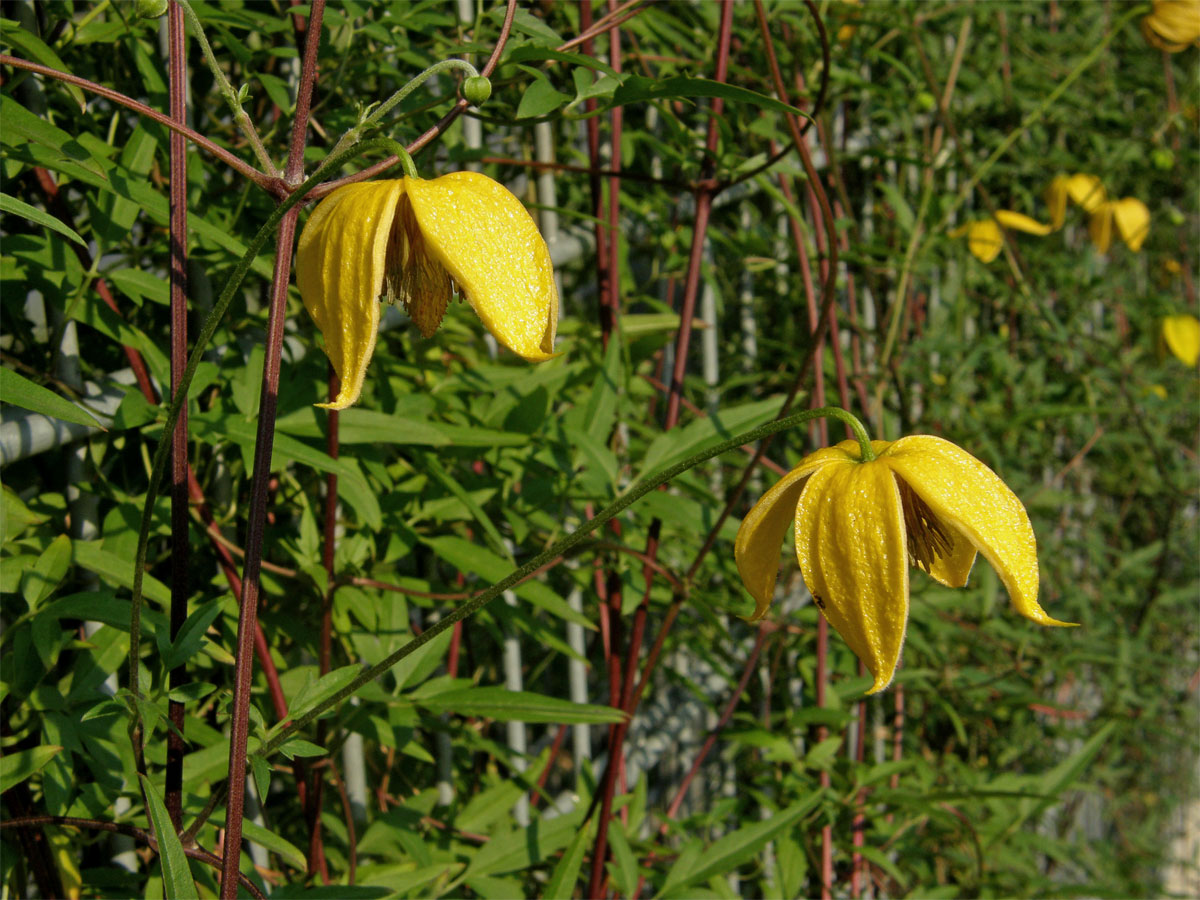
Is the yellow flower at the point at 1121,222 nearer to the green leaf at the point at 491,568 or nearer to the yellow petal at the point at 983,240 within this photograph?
the yellow petal at the point at 983,240

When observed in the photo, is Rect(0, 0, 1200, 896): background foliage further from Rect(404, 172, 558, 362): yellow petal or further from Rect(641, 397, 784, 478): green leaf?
Rect(404, 172, 558, 362): yellow petal

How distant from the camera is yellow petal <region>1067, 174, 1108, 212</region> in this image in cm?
239

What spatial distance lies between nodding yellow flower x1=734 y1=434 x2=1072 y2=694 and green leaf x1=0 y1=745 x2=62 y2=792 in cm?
51

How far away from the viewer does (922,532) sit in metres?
0.64

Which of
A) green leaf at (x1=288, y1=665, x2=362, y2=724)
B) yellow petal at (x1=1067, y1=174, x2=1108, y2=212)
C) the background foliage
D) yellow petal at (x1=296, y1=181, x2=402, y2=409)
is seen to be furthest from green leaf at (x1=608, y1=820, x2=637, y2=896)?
yellow petal at (x1=1067, y1=174, x2=1108, y2=212)

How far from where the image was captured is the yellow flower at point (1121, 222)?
244 centimetres

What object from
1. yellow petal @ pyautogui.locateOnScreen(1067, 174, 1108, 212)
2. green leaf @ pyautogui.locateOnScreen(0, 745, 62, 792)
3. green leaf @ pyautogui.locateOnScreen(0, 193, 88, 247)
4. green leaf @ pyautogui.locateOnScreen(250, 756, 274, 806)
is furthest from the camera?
yellow petal @ pyautogui.locateOnScreen(1067, 174, 1108, 212)

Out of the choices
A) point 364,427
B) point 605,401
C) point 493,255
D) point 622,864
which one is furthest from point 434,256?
point 622,864

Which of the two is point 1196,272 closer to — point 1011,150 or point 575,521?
point 1011,150

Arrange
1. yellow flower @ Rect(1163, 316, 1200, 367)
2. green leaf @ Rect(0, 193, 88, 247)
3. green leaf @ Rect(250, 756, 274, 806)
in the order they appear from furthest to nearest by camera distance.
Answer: yellow flower @ Rect(1163, 316, 1200, 367) < green leaf @ Rect(250, 756, 274, 806) < green leaf @ Rect(0, 193, 88, 247)

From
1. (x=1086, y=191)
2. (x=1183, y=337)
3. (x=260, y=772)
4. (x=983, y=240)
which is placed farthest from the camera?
(x=1183, y=337)

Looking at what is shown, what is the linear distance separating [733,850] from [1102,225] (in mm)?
2019

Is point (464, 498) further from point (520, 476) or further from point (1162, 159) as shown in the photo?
point (1162, 159)

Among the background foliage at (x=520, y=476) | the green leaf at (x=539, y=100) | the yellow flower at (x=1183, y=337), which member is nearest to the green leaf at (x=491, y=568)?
the background foliage at (x=520, y=476)
